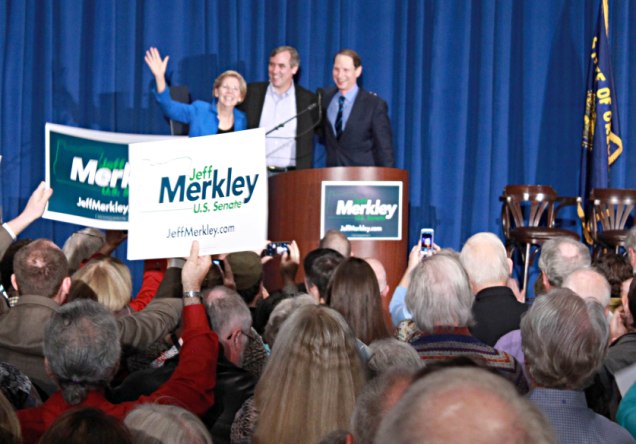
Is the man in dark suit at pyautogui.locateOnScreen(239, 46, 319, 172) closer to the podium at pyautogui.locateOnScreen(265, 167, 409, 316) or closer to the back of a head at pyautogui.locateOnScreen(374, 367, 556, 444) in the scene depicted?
the podium at pyautogui.locateOnScreen(265, 167, 409, 316)

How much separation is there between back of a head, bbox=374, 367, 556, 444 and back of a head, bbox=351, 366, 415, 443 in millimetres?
590

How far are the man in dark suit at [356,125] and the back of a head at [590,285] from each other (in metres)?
4.32

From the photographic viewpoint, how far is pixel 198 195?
3500 mm

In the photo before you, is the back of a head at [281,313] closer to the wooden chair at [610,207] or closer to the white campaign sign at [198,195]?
the white campaign sign at [198,195]

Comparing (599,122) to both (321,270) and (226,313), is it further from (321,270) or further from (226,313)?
(226,313)

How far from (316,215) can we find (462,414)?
5.48 m

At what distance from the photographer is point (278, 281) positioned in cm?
660

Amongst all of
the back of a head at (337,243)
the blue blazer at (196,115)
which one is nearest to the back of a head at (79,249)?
the back of a head at (337,243)

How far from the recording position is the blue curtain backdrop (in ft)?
28.0

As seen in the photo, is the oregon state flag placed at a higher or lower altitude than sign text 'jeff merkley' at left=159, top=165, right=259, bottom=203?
higher

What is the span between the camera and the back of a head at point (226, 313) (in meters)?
2.89

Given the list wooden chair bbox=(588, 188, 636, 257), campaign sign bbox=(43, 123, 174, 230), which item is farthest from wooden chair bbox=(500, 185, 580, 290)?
campaign sign bbox=(43, 123, 174, 230)

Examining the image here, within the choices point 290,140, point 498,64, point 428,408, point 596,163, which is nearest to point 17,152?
point 290,140

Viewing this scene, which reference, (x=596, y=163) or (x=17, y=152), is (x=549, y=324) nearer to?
(x=596, y=163)
